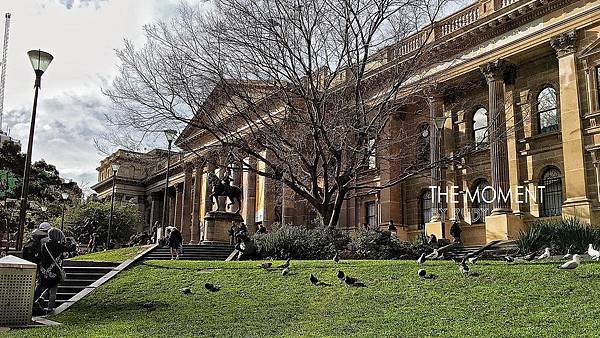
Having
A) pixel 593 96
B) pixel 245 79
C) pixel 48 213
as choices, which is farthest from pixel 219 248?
pixel 48 213

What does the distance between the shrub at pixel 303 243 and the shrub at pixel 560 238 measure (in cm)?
623

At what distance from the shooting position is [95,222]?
49.7 meters

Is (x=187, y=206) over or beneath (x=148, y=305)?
over

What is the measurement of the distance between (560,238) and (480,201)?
1349 centimetres

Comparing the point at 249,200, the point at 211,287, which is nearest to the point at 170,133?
the point at 211,287

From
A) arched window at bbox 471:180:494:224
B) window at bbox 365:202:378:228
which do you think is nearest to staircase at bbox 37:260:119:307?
arched window at bbox 471:180:494:224

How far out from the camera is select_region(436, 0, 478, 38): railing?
29.5m

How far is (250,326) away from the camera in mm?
9742

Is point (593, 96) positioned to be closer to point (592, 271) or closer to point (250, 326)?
point (592, 271)

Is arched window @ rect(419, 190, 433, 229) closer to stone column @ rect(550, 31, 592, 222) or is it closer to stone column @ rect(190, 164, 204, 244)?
stone column @ rect(550, 31, 592, 222)

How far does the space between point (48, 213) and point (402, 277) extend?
4500 cm

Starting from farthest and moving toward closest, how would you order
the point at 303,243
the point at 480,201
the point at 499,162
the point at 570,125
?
the point at 480,201, the point at 499,162, the point at 570,125, the point at 303,243

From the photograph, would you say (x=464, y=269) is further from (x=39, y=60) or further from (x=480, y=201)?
(x=480, y=201)

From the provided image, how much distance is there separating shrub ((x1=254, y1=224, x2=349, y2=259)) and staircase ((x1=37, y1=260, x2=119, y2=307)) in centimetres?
558
